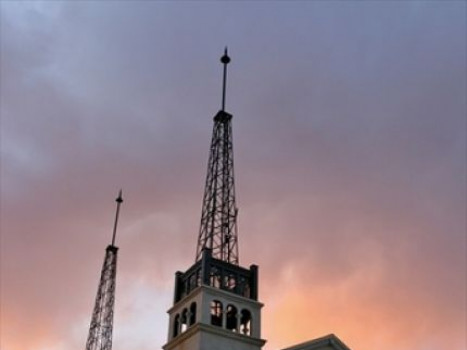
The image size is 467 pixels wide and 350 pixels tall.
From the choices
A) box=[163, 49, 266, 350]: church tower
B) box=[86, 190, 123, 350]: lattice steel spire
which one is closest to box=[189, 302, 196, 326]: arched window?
box=[163, 49, 266, 350]: church tower

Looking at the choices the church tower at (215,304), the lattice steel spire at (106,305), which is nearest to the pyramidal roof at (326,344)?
the church tower at (215,304)

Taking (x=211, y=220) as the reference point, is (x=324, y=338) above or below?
below

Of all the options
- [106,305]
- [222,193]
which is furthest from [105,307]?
[222,193]

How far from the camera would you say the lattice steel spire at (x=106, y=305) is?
114062mm

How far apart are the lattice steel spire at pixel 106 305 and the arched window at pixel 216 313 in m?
52.2

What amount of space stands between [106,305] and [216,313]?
56.1 meters

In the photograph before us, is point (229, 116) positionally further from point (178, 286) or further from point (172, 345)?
point (172, 345)

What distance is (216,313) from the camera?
215 ft

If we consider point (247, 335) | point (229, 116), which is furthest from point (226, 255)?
point (229, 116)

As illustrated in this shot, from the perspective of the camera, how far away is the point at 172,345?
6538 centimetres

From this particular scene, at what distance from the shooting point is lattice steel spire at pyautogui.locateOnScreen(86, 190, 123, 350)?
11406 centimetres

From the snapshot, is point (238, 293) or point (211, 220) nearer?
point (238, 293)

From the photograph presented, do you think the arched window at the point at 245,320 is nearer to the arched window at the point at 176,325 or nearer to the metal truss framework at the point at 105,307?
the arched window at the point at 176,325

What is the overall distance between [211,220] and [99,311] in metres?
48.9
